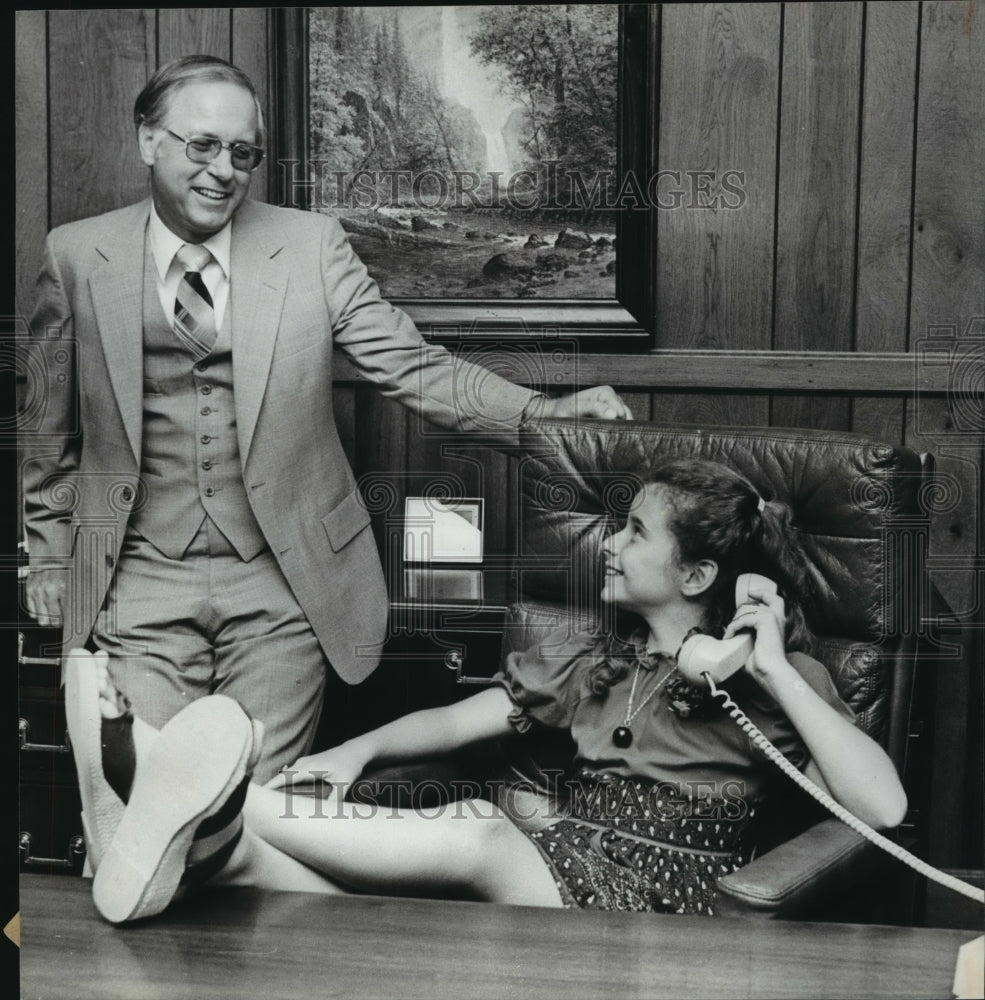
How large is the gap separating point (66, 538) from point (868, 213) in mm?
1616

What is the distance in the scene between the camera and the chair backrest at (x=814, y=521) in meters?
2.19

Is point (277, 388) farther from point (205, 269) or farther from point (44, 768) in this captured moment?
point (44, 768)

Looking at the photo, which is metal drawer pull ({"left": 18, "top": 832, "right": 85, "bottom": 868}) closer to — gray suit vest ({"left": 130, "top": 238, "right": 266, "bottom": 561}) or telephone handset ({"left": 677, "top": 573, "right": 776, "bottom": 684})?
gray suit vest ({"left": 130, "top": 238, "right": 266, "bottom": 561})

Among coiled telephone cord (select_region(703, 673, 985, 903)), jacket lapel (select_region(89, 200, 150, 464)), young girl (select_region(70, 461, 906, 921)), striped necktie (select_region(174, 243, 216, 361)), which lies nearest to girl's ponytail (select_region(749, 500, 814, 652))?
young girl (select_region(70, 461, 906, 921))

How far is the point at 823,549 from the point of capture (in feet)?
7.28

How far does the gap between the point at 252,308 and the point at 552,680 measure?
88cm

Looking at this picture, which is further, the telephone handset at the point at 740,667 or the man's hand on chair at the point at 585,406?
the man's hand on chair at the point at 585,406

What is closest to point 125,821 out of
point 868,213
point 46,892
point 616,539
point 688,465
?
point 46,892

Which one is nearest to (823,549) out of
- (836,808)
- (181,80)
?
(836,808)

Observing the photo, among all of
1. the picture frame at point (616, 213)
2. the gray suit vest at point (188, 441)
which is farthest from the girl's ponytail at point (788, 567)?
the gray suit vest at point (188, 441)

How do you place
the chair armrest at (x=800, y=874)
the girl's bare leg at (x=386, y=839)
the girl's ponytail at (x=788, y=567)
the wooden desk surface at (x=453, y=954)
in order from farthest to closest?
the girl's bare leg at (x=386, y=839) → the girl's ponytail at (x=788, y=567) → the wooden desk surface at (x=453, y=954) → the chair armrest at (x=800, y=874)

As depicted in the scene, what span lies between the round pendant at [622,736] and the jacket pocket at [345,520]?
1.98ft

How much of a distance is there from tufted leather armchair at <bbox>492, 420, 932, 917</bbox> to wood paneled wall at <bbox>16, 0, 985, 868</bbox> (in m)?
0.11

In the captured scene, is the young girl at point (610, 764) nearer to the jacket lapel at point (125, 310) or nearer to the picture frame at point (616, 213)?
the picture frame at point (616, 213)
